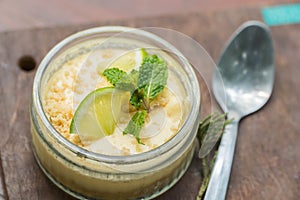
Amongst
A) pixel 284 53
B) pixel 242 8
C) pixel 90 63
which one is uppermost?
pixel 90 63

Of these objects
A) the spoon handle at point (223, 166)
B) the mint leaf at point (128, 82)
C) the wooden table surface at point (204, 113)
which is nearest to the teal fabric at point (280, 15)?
→ the wooden table surface at point (204, 113)

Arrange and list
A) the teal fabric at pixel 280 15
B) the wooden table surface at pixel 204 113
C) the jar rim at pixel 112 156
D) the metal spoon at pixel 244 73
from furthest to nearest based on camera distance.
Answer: the teal fabric at pixel 280 15 → the metal spoon at pixel 244 73 → the wooden table surface at pixel 204 113 → the jar rim at pixel 112 156

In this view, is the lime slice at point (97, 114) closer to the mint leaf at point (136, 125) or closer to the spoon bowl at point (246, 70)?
the mint leaf at point (136, 125)

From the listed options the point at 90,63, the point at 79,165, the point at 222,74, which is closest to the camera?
the point at 79,165

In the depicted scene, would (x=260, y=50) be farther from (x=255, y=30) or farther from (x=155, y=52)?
(x=155, y=52)

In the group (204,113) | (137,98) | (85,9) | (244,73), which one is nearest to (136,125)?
(137,98)

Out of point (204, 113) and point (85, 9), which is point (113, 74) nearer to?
point (204, 113)

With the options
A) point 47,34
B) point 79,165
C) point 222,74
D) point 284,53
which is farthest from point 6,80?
point 284,53
